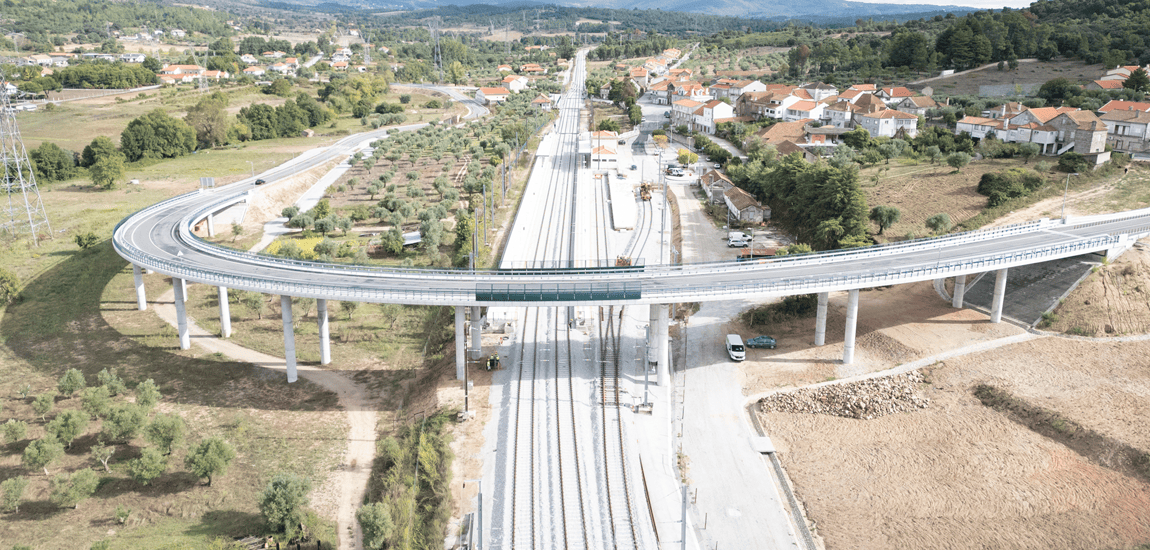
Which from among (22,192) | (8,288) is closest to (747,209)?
(8,288)

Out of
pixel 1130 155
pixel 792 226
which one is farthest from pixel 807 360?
pixel 1130 155

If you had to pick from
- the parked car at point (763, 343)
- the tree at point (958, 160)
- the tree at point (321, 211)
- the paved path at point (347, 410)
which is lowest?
the paved path at point (347, 410)

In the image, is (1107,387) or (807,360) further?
(807,360)

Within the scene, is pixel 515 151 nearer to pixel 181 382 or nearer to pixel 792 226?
pixel 792 226

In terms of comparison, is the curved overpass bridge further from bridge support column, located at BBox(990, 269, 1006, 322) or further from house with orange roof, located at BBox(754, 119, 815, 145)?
house with orange roof, located at BBox(754, 119, 815, 145)

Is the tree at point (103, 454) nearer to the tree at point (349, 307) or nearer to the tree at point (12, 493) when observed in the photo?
the tree at point (12, 493)

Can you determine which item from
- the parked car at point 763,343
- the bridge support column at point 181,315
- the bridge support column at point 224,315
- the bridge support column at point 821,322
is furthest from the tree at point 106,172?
the bridge support column at point 821,322

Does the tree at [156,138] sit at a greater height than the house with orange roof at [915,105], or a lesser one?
lesser
